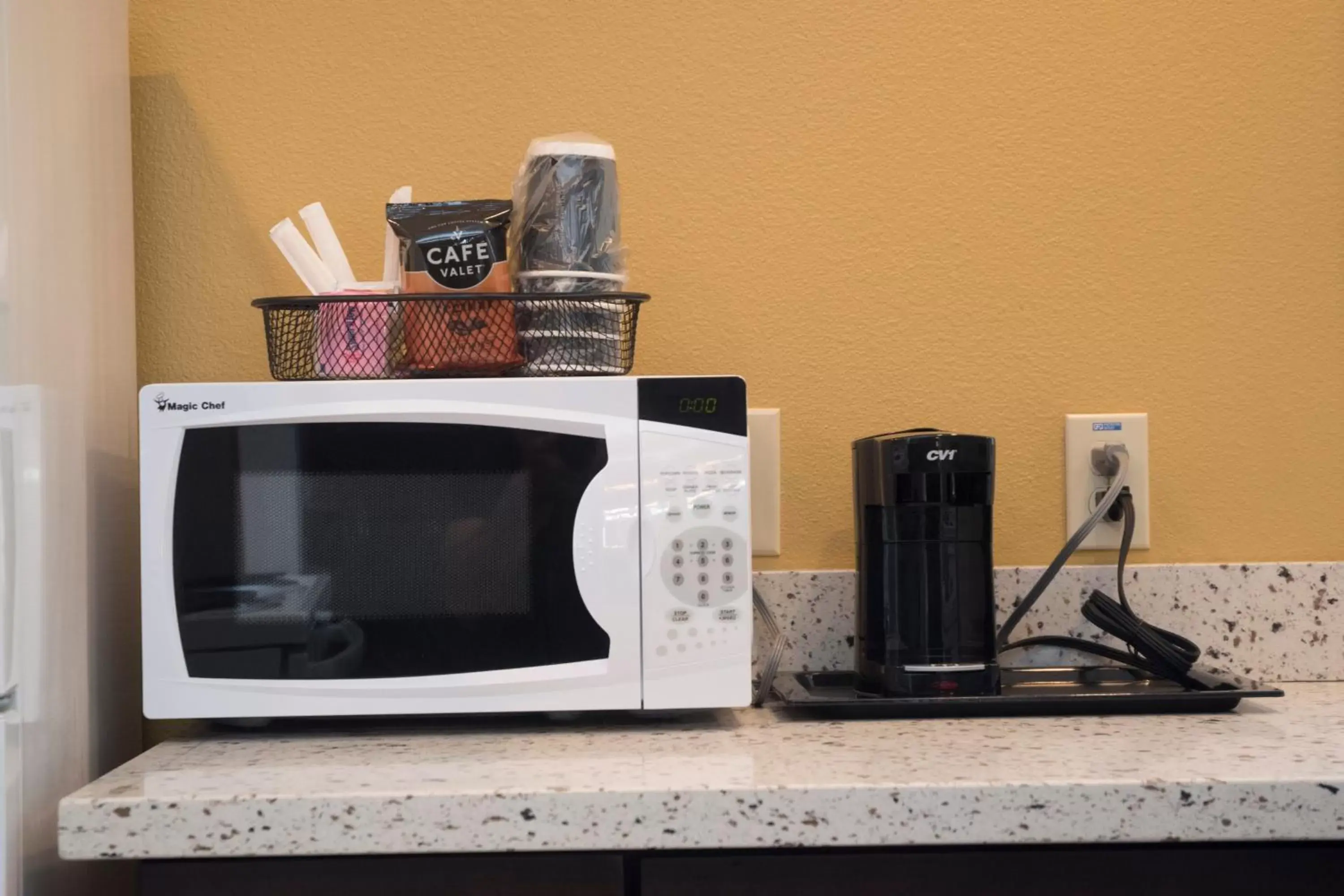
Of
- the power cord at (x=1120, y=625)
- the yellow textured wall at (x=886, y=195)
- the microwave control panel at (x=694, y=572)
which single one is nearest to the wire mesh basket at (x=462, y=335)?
the microwave control panel at (x=694, y=572)

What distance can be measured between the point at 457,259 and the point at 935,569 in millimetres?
480

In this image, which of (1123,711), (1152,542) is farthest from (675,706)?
(1152,542)

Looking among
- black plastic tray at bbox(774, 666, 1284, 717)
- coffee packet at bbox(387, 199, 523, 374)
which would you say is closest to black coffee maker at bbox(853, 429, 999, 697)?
black plastic tray at bbox(774, 666, 1284, 717)

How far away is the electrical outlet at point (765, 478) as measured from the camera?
46.8 inches

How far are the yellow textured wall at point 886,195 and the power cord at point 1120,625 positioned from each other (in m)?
0.07

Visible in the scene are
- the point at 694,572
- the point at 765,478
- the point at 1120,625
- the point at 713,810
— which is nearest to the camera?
the point at 713,810

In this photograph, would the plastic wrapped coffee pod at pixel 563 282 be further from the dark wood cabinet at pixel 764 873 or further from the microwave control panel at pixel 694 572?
the dark wood cabinet at pixel 764 873

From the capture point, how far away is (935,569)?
1.00 m

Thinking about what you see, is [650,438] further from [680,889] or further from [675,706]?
[680,889]

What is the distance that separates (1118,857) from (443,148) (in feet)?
2.95

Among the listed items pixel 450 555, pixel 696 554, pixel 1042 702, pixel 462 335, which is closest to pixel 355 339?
pixel 462 335

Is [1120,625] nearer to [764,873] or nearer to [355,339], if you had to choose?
[764,873]

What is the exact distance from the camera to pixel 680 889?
812mm

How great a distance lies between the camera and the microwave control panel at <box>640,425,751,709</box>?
3.04 ft
